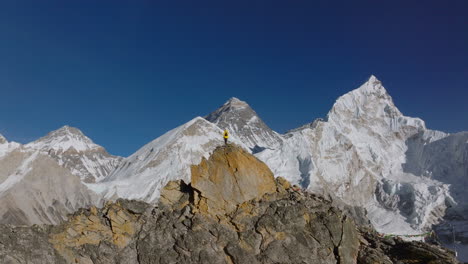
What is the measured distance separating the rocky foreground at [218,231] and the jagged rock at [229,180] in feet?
0.38

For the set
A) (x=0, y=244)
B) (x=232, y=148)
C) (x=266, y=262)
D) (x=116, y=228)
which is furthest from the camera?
(x=232, y=148)

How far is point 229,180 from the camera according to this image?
46.6 m

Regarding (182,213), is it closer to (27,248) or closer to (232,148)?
(232,148)

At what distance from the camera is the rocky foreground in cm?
4028

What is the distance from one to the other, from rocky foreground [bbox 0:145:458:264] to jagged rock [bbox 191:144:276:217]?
0.12 metres

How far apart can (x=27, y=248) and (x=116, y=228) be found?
28.8ft

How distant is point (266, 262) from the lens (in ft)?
132

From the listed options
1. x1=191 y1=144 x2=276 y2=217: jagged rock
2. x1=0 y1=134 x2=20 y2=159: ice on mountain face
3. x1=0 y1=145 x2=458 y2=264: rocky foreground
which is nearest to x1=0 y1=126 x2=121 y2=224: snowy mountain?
x1=0 y1=134 x2=20 y2=159: ice on mountain face

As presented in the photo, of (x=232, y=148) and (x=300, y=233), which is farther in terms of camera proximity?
(x=232, y=148)

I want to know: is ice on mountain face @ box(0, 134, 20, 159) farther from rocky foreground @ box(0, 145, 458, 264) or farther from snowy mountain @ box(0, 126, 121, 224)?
rocky foreground @ box(0, 145, 458, 264)

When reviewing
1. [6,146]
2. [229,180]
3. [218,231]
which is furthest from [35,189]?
[218,231]

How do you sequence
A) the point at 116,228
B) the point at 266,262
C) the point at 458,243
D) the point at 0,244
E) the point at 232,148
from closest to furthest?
the point at 0,244 < the point at 266,262 < the point at 116,228 < the point at 232,148 < the point at 458,243

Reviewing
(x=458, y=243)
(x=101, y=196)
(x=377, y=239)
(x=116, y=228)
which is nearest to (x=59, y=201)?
(x=101, y=196)

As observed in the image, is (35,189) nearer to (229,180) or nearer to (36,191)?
(36,191)
